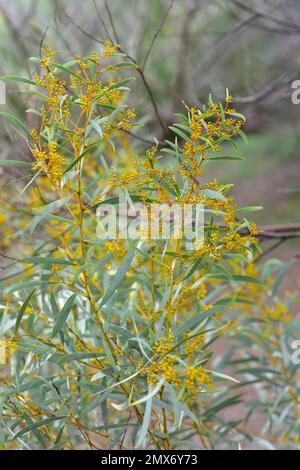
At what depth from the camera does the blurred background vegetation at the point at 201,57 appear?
2.31m

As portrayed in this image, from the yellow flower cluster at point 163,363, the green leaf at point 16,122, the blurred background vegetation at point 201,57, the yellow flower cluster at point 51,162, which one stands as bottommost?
the yellow flower cluster at point 163,363

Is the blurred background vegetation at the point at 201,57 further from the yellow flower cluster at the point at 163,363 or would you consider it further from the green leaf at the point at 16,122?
the yellow flower cluster at the point at 163,363

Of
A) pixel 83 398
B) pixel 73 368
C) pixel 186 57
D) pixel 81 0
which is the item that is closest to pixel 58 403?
pixel 83 398

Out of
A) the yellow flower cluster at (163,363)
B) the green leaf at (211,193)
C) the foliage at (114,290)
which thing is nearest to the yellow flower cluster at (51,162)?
the foliage at (114,290)

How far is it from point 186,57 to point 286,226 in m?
1.58

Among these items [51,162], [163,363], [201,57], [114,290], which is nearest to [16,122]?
[51,162]

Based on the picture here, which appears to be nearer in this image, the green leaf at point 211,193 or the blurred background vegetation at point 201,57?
the green leaf at point 211,193

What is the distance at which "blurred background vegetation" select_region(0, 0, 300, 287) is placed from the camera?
2307 millimetres

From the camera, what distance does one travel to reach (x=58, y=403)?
1.21 metres

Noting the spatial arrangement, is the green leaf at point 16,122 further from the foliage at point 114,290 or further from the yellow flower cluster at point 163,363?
the yellow flower cluster at point 163,363

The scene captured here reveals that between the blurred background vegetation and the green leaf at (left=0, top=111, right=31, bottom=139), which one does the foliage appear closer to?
the green leaf at (left=0, top=111, right=31, bottom=139)

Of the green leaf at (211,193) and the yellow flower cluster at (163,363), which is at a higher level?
the green leaf at (211,193)

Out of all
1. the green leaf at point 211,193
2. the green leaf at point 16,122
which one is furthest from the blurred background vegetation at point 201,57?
the green leaf at point 211,193

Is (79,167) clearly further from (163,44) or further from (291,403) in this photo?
(163,44)
